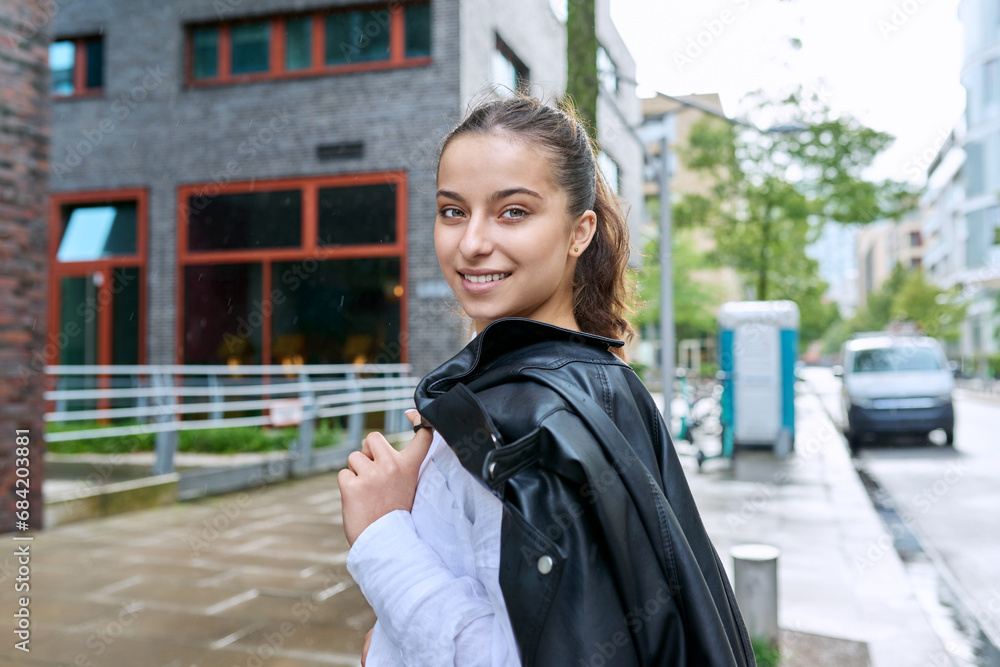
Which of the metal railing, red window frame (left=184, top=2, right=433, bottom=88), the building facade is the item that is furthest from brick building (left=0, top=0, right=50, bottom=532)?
the building facade

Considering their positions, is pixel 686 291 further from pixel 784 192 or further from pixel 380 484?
pixel 380 484

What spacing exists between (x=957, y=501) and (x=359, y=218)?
8.69 meters

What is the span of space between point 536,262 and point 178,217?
13330mm

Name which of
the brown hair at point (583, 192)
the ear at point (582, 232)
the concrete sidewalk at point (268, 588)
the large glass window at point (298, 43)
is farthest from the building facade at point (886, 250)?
the ear at point (582, 232)

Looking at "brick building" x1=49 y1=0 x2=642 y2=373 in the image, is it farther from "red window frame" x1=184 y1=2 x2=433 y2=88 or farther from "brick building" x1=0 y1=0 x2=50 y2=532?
"brick building" x1=0 y1=0 x2=50 y2=532

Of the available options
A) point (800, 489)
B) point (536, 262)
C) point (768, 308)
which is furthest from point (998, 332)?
point (536, 262)

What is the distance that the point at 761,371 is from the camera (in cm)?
1170

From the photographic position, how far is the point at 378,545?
3.89 feet

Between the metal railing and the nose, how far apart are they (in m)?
6.36

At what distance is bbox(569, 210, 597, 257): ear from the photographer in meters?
1.37

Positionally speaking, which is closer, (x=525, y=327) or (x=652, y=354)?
(x=525, y=327)

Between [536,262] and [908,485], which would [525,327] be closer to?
[536,262]

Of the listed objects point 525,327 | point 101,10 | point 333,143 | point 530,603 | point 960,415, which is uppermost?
point 101,10

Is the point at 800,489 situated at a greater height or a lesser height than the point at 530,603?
lesser
